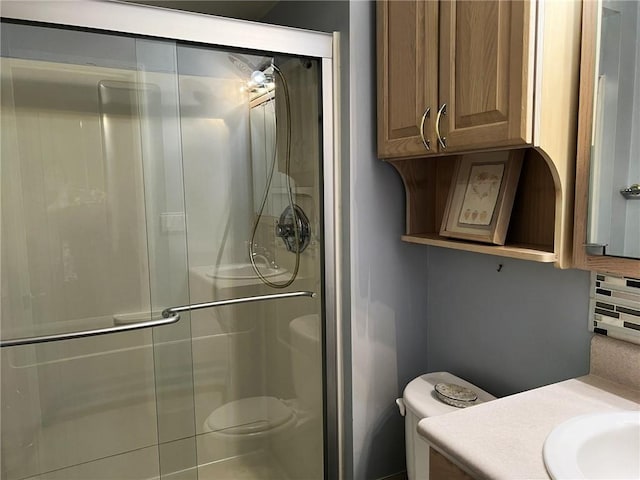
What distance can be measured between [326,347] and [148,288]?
0.69m

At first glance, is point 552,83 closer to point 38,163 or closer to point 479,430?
point 479,430

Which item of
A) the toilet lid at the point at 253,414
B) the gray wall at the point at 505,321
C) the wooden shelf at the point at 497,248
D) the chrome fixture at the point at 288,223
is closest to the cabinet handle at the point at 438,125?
the wooden shelf at the point at 497,248

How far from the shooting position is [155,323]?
1761mm

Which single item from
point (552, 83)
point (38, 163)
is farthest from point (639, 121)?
point (38, 163)

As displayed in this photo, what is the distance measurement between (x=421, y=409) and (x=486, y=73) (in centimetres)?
101

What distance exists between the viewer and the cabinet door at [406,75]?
4.96ft

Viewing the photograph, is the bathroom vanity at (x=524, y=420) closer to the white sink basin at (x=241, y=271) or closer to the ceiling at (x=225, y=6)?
the white sink basin at (x=241, y=271)

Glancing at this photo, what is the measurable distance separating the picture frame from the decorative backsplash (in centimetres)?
28

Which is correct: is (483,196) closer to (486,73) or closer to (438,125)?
(438,125)

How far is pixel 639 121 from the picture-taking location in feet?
3.95

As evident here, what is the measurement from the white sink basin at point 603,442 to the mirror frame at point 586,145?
13.5 inches

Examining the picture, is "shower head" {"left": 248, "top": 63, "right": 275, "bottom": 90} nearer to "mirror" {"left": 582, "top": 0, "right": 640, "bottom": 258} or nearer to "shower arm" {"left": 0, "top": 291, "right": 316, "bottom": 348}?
"shower arm" {"left": 0, "top": 291, "right": 316, "bottom": 348}

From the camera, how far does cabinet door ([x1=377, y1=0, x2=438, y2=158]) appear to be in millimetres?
1513

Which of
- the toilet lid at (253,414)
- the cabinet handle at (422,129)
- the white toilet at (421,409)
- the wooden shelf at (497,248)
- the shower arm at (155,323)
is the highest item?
the cabinet handle at (422,129)
